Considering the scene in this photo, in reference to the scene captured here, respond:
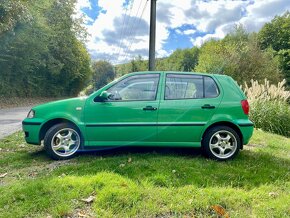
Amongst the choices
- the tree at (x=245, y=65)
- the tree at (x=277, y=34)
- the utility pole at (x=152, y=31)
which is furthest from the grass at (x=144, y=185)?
the tree at (x=277, y=34)

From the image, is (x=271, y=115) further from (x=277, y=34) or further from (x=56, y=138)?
(x=277, y=34)

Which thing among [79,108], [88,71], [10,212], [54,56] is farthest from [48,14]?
[10,212]

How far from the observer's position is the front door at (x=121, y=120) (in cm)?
470

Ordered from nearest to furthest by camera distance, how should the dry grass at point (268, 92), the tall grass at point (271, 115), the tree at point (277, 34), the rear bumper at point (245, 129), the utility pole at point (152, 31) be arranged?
the rear bumper at point (245, 129) < the tall grass at point (271, 115) < the dry grass at point (268, 92) < the utility pole at point (152, 31) < the tree at point (277, 34)

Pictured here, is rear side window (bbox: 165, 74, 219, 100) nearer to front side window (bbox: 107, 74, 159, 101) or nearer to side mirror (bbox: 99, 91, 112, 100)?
front side window (bbox: 107, 74, 159, 101)

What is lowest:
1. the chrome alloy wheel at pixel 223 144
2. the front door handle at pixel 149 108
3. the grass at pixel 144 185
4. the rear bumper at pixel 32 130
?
the grass at pixel 144 185

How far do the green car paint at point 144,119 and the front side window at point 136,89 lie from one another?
8cm

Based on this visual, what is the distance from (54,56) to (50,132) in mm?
Answer: 23556

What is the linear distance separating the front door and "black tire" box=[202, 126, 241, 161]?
988 mm

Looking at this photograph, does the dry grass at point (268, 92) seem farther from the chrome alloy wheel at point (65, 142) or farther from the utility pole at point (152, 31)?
the chrome alloy wheel at point (65, 142)

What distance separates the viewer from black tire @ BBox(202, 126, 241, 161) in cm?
477

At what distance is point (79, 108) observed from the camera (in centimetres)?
473

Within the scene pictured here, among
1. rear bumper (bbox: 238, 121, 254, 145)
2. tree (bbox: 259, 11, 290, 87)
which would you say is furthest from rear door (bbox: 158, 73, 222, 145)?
tree (bbox: 259, 11, 290, 87)

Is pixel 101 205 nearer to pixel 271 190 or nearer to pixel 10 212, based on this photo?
pixel 10 212
